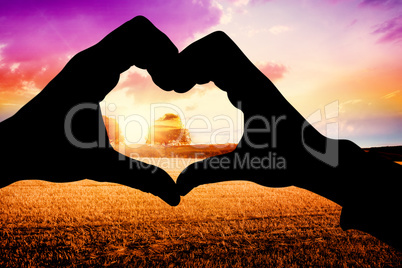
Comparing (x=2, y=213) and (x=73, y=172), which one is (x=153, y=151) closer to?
(x=2, y=213)

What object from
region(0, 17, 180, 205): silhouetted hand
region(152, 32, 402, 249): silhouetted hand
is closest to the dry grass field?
region(152, 32, 402, 249): silhouetted hand

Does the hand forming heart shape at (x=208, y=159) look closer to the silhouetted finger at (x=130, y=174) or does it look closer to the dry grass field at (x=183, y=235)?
the silhouetted finger at (x=130, y=174)

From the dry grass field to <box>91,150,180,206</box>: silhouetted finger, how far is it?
4.31m

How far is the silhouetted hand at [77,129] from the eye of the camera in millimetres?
954

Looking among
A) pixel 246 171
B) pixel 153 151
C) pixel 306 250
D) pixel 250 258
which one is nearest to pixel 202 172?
pixel 246 171

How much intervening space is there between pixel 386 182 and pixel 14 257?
661 centimetres

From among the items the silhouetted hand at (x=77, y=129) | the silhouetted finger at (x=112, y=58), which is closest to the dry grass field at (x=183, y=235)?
the silhouetted hand at (x=77, y=129)

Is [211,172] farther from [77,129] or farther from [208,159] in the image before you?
[77,129]

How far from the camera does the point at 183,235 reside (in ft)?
20.3

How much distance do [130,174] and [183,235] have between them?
5.78m

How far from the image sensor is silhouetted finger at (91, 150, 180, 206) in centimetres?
97

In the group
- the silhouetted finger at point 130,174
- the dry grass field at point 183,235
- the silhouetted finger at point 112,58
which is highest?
the silhouetted finger at point 112,58

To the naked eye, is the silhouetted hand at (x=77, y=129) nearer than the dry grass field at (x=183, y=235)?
Yes

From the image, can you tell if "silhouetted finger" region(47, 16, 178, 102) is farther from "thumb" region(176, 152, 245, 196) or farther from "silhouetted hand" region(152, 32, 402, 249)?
"thumb" region(176, 152, 245, 196)
